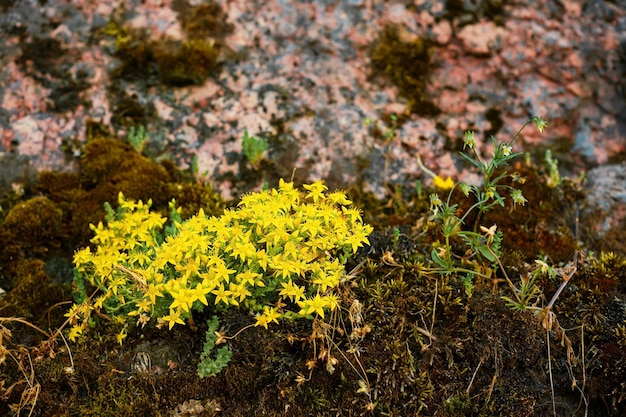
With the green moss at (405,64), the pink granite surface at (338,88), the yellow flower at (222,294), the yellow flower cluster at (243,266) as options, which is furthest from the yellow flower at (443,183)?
the yellow flower at (222,294)

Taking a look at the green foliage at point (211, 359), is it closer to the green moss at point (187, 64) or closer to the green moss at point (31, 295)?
the green moss at point (31, 295)

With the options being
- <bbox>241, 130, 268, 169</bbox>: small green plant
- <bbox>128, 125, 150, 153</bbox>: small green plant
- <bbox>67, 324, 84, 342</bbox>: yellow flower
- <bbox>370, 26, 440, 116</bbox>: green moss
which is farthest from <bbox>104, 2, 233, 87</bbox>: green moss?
<bbox>67, 324, 84, 342</bbox>: yellow flower

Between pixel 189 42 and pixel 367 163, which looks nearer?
pixel 367 163

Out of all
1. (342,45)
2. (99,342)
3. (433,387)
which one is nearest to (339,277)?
(433,387)

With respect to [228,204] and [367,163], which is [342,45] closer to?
[367,163]

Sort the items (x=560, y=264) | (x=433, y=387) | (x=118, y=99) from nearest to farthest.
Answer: (x=433, y=387)
(x=560, y=264)
(x=118, y=99)

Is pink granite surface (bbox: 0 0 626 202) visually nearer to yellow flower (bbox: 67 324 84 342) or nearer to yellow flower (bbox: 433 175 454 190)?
yellow flower (bbox: 433 175 454 190)
